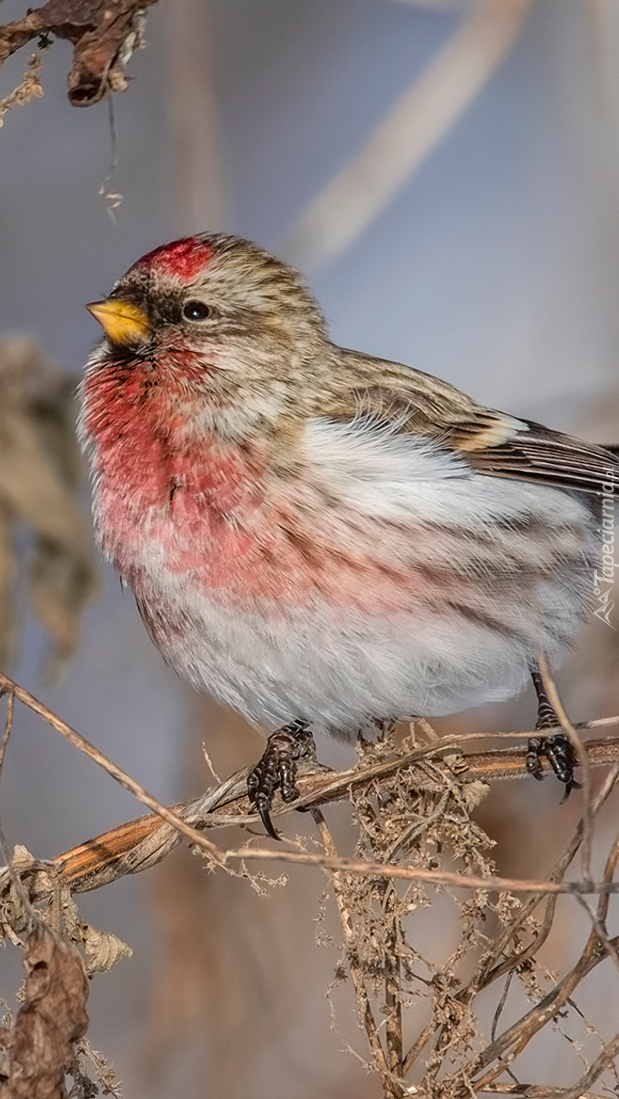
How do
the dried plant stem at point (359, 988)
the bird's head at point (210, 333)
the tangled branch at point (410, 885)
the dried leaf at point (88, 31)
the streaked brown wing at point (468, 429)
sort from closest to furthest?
the tangled branch at point (410, 885), the dried plant stem at point (359, 988), the dried leaf at point (88, 31), the bird's head at point (210, 333), the streaked brown wing at point (468, 429)

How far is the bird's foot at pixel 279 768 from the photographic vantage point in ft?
8.36

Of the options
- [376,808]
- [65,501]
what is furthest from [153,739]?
[376,808]

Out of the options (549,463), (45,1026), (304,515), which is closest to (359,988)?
(45,1026)

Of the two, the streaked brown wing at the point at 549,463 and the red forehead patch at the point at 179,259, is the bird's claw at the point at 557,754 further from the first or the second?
the red forehead patch at the point at 179,259

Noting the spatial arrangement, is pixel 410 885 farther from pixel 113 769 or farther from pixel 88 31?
pixel 88 31

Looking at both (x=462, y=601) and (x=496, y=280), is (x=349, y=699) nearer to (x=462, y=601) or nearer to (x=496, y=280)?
(x=462, y=601)

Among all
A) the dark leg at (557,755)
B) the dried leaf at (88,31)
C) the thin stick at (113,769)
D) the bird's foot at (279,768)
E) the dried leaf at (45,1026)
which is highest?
the dried leaf at (88,31)

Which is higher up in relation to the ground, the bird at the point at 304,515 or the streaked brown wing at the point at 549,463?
the streaked brown wing at the point at 549,463

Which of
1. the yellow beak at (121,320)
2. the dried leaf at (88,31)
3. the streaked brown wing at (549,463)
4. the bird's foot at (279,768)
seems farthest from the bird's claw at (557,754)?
the dried leaf at (88,31)

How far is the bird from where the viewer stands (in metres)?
2.50

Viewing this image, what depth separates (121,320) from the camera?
2.69m

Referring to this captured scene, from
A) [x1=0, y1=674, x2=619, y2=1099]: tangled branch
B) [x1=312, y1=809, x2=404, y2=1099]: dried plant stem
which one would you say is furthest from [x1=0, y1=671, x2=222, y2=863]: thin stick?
[x1=312, y1=809, x2=404, y2=1099]: dried plant stem

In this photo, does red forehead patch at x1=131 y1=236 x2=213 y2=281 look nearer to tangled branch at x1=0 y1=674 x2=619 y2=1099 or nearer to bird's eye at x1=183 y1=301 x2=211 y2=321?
bird's eye at x1=183 y1=301 x2=211 y2=321

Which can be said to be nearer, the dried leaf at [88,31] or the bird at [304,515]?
the dried leaf at [88,31]
